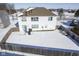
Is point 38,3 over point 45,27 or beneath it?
over

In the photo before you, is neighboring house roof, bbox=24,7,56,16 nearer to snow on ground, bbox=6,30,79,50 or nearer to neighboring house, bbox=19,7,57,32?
neighboring house, bbox=19,7,57,32

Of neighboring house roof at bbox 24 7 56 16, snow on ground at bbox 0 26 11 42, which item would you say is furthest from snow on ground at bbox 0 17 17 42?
neighboring house roof at bbox 24 7 56 16

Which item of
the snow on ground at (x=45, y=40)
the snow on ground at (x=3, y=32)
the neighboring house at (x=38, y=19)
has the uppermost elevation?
the neighboring house at (x=38, y=19)

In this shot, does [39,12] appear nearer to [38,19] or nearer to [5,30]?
[38,19]

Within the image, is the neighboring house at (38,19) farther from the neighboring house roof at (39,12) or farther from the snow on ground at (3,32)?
the snow on ground at (3,32)

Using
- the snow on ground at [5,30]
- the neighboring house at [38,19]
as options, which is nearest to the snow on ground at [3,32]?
the snow on ground at [5,30]

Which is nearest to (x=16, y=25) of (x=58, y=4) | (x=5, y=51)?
(x=5, y=51)

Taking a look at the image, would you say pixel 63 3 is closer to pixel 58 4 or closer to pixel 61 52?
pixel 58 4

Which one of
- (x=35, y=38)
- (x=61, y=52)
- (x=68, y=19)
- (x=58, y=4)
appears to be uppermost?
(x=58, y=4)
